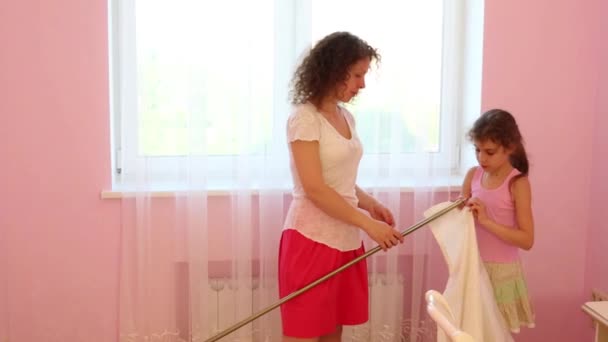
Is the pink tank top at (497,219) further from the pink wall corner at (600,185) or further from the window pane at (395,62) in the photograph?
the pink wall corner at (600,185)

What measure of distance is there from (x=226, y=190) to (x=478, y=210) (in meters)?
0.94

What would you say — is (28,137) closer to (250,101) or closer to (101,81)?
(101,81)

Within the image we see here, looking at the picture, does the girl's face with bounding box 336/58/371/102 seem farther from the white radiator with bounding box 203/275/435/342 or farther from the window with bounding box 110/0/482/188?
the white radiator with bounding box 203/275/435/342

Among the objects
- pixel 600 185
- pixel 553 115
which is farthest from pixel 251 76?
pixel 600 185

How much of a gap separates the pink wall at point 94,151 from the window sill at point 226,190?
0.05 meters

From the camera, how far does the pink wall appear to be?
238cm

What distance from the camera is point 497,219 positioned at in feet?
6.93

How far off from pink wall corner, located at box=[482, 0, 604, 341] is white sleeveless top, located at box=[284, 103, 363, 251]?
806mm

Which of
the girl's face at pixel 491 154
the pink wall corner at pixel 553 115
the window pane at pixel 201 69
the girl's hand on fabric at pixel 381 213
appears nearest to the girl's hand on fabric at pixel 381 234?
the girl's hand on fabric at pixel 381 213

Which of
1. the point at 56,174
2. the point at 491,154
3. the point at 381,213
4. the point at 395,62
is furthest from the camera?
the point at 395,62

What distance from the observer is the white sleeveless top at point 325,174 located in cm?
198

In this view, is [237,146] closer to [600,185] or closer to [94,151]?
[94,151]

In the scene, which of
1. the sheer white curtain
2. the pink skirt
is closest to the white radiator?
the sheer white curtain

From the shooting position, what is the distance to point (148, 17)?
2436mm
